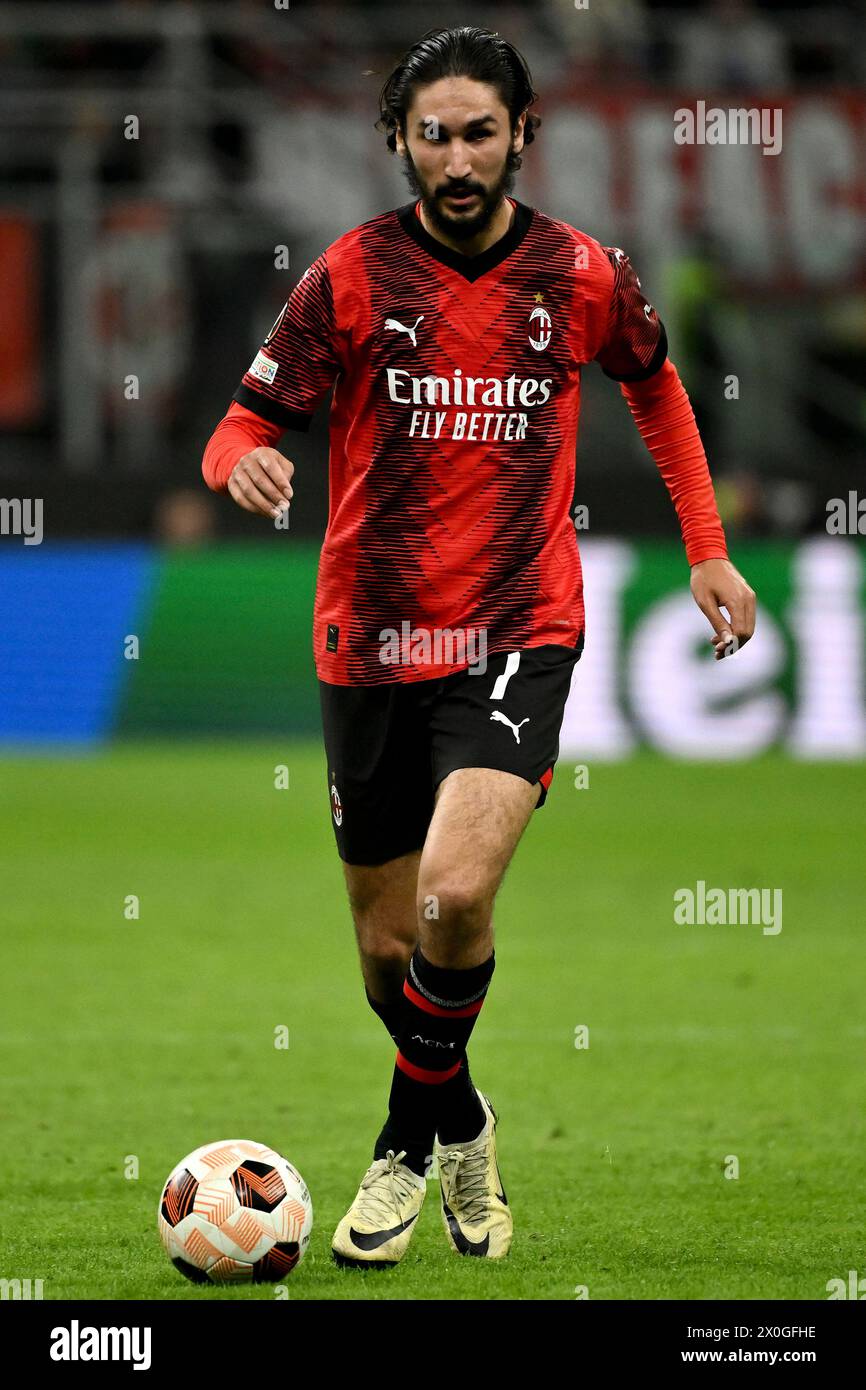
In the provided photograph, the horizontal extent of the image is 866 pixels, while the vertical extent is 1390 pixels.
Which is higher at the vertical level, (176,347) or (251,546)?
(176,347)

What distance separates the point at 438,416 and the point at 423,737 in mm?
733

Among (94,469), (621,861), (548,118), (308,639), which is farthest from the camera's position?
(548,118)

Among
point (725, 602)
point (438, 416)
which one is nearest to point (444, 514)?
point (438, 416)

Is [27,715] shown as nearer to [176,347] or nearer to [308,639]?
[308,639]

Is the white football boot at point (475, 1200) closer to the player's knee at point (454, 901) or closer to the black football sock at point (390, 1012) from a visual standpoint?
the black football sock at point (390, 1012)

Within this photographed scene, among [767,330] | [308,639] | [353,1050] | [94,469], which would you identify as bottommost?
[353,1050]

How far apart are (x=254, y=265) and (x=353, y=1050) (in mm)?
11903

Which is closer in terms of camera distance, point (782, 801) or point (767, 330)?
point (782, 801)

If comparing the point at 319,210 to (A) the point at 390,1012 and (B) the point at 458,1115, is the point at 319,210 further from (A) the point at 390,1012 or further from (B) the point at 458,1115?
Answer: (B) the point at 458,1115

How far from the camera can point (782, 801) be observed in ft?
45.3

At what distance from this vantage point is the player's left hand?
5.15 meters

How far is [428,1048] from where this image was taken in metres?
5.03

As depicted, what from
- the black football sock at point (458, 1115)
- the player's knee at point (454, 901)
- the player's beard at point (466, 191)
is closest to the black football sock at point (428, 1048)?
the black football sock at point (458, 1115)
